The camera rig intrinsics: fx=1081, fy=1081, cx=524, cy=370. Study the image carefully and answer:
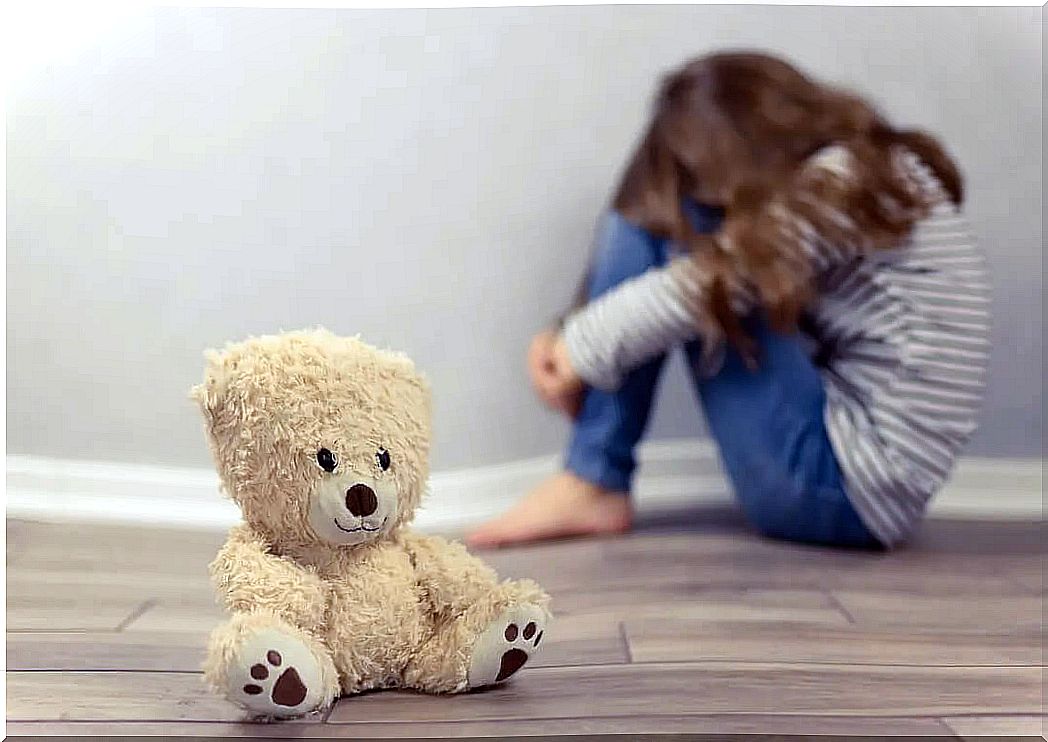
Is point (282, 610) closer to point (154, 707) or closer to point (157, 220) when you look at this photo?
point (154, 707)

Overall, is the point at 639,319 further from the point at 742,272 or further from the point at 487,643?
the point at 487,643

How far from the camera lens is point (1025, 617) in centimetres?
77

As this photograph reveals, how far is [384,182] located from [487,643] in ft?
1.28

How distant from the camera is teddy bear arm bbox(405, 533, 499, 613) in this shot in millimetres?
618

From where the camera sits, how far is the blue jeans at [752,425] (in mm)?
919

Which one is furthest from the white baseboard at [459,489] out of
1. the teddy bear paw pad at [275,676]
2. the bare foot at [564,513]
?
the teddy bear paw pad at [275,676]

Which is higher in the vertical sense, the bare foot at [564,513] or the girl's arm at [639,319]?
the girl's arm at [639,319]

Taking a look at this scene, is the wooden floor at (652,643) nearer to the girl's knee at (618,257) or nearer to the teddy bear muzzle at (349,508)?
the teddy bear muzzle at (349,508)

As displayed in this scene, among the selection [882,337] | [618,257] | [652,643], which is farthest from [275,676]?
[882,337]

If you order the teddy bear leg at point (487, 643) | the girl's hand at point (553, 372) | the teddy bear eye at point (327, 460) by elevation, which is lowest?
the teddy bear leg at point (487, 643)

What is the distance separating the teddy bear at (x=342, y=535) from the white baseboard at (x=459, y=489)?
0.05 meters

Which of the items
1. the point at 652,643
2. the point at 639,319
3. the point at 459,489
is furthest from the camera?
the point at 639,319

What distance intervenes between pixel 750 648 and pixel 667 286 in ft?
1.07

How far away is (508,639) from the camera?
0.60m
